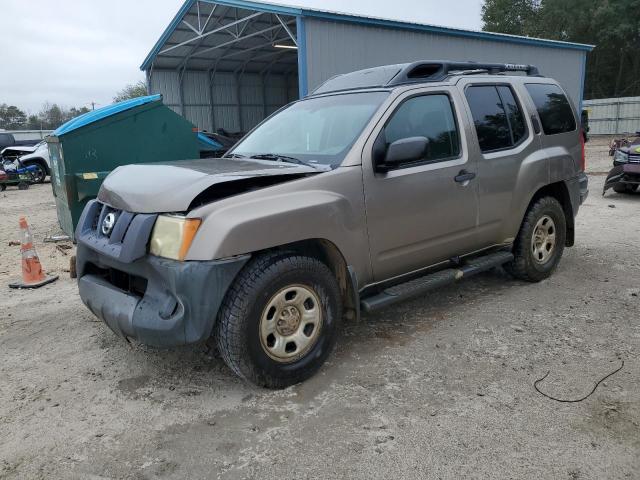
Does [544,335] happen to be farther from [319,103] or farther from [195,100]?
[195,100]

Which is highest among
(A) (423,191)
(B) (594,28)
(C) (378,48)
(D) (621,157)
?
(B) (594,28)

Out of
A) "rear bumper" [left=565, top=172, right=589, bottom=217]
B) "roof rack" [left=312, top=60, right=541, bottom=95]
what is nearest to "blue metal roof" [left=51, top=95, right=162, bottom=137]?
"roof rack" [left=312, top=60, right=541, bottom=95]

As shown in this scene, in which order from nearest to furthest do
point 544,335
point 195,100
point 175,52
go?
point 544,335 < point 175,52 < point 195,100

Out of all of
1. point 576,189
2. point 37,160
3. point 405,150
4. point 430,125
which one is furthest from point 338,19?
point 37,160

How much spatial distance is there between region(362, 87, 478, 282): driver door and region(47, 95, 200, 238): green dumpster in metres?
5.06

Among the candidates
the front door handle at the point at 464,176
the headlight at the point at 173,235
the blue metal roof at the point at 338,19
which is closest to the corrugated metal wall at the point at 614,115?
the blue metal roof at the point at 338,19

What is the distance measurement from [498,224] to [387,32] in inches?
394

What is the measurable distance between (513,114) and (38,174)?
56.2 ft

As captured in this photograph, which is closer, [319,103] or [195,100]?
[319,103]

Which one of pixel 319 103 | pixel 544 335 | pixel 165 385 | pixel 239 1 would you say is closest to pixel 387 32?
pixel 239 1

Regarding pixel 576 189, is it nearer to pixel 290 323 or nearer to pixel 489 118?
pixel 489 118

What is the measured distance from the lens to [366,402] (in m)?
3.19

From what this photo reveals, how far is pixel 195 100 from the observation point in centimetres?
2333

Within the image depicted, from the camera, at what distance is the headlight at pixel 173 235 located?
2.95 m
